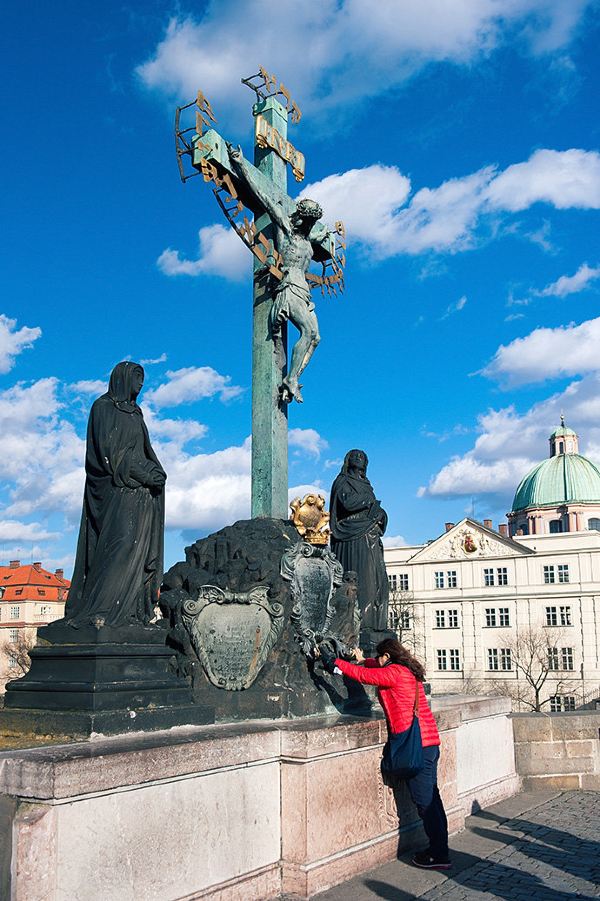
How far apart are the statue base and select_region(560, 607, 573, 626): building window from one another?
49333 millimetres

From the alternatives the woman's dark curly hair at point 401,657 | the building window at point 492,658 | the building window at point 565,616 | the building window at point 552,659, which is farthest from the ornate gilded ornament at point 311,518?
the building window at point 492,658

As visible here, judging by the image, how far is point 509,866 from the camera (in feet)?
22.0

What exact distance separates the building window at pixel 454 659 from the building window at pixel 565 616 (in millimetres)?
6934

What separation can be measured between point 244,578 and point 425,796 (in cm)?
230

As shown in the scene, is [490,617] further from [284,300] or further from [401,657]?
[401,657]

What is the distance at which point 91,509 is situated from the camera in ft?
21.5

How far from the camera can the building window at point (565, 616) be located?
2046 inches

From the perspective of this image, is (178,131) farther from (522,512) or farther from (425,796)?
(522,512)

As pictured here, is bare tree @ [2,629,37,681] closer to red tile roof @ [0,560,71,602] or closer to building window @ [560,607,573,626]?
red tile roof @ [0,560,71,602]

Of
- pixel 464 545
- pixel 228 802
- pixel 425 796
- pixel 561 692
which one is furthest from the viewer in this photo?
pixel 464 545

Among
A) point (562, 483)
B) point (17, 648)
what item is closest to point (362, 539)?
point (17, 648)

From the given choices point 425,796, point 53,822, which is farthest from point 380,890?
point 53,822

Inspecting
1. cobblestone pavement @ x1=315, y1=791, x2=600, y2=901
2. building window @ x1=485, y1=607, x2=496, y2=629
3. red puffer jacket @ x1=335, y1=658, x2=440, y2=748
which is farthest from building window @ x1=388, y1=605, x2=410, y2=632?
red puffer jacket @ x1=335, y1=658, x2=440, y2=748

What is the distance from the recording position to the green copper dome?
237ft
